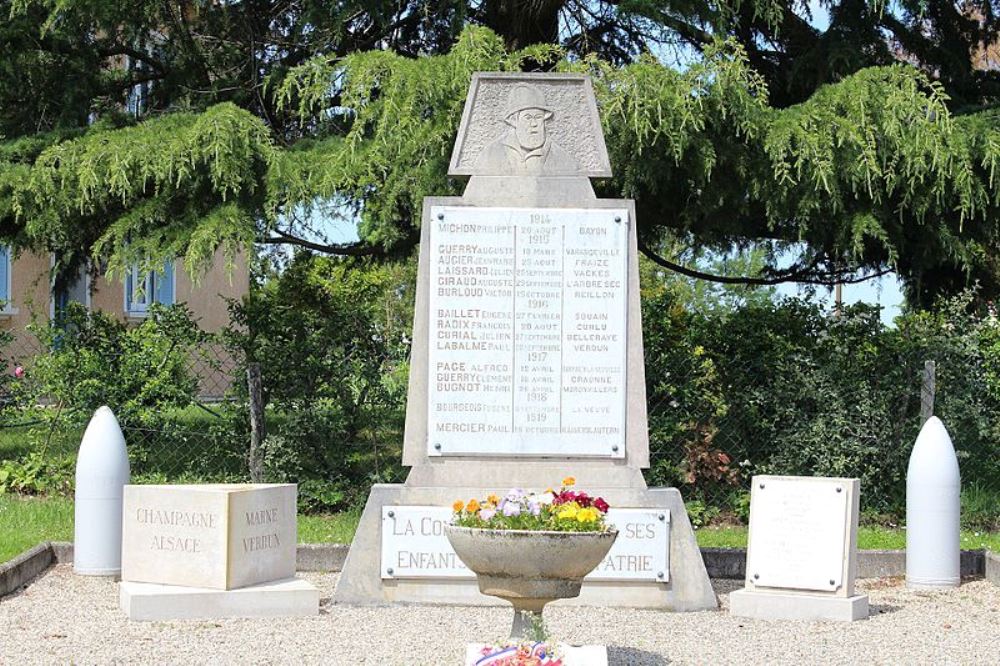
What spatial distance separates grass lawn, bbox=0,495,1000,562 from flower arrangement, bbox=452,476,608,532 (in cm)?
437

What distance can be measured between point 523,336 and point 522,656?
256 cm

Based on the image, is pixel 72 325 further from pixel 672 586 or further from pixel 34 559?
pixel 672 586

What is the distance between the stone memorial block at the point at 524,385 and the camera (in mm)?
7211

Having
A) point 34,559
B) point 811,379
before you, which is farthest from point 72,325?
point 811,379

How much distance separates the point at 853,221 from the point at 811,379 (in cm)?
177

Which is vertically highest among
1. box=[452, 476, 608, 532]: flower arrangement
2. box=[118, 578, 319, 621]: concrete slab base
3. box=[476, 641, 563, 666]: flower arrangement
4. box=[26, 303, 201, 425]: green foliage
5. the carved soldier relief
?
the carved soldier relief

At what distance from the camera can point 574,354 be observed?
7.23m

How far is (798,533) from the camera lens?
726cm

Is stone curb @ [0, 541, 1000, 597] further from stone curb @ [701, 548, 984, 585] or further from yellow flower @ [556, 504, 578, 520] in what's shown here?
yellow flower @ [556, 504, 578, 520]

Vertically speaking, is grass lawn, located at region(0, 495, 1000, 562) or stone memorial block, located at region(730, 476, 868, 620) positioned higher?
stone memorial block, located at region(730, 476, 868, 620)

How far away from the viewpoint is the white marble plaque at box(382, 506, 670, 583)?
23.6ft

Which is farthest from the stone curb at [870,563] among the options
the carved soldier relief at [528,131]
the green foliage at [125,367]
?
the green foliage at [125,367]

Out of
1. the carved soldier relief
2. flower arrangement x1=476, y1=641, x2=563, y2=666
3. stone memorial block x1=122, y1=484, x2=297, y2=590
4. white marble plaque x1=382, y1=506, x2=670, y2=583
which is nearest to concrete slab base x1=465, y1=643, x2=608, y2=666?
flower arrangement x1=476, y1=641, x2=563, y2=666

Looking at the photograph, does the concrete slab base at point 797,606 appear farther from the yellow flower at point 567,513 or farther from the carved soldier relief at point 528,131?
the carved soldier relief at point 528,131
